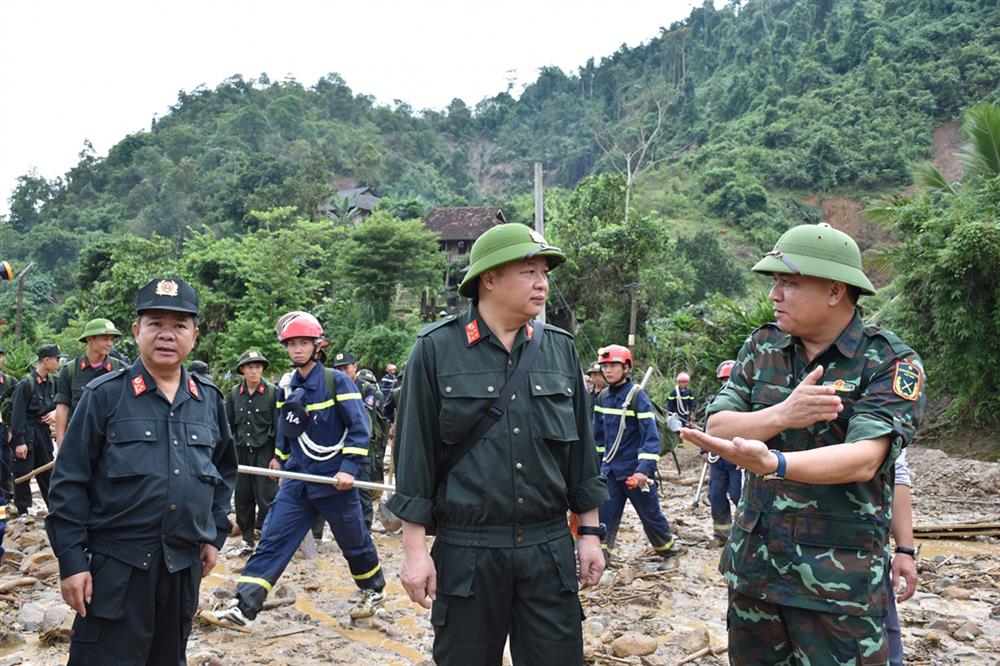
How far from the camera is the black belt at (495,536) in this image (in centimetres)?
286

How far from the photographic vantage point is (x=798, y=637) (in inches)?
103

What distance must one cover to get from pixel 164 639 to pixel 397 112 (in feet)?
319

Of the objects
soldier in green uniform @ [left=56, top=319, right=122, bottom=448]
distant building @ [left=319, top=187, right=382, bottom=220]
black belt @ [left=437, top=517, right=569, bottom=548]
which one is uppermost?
distant building @ [left=319, top=187, right=382, bottom=220]

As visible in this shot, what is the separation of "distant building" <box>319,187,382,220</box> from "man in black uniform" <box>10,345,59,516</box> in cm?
3940

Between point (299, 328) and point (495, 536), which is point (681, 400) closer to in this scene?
point (299, 328)

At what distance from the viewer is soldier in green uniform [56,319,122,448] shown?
7258 mm

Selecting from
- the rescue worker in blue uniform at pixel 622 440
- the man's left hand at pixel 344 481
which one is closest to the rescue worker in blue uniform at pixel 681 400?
the rescue worker in blue uniform at pixel 622 440

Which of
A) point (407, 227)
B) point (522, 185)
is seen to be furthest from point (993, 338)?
point (522, 185)

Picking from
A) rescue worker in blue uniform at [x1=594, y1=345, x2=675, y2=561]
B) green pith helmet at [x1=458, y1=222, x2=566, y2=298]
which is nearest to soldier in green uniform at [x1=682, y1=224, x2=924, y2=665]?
green pith helmet at [x1=458, y1=222, x2=566, y2=298]

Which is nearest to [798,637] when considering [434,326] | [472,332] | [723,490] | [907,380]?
[907,380]

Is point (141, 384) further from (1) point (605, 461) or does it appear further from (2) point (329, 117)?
(2) point (329, 117)

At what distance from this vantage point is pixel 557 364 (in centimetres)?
316

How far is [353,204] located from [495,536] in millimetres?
55731

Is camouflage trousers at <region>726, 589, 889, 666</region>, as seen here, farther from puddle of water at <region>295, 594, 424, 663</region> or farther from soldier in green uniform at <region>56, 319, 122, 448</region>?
soldier in green uniform at <region>56, 319, 122, 448</region>
